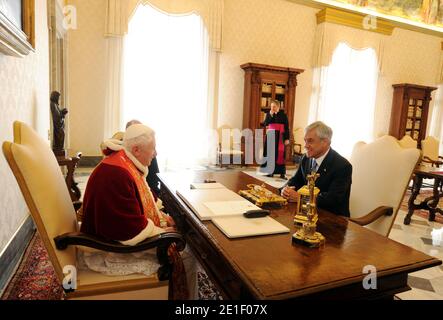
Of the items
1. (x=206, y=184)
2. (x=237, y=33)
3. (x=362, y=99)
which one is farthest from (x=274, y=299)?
(x=362, y=99)

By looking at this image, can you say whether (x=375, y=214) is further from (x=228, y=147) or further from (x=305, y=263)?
(x=228, y=147)

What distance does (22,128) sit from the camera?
1.35 m

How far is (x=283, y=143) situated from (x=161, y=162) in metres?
2.65

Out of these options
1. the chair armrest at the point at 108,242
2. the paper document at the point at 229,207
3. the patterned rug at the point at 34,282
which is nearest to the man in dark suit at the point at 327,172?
the paper document at the point at 229,207

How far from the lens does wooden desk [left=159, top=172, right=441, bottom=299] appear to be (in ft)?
3.33

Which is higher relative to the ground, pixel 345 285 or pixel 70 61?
pixel 70 61

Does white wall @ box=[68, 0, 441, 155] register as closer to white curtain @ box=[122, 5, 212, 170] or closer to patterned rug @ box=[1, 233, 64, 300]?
white curtain @ box=[122, 5, 212, 170]

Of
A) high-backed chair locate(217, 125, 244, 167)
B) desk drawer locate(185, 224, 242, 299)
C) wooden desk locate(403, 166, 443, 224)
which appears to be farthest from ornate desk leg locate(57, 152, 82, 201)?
wooden desk locate(403, 166, 443, 224)

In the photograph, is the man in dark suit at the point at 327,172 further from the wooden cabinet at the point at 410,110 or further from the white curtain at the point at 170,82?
the wooden cabinet at the point at 410,110

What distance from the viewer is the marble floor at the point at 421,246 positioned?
94.3 inches

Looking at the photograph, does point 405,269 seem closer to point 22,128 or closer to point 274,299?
point 274,299

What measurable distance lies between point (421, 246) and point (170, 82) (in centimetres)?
529

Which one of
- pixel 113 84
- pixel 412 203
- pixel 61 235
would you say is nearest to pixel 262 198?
pixel 61 235

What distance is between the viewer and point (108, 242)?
1.43 m
